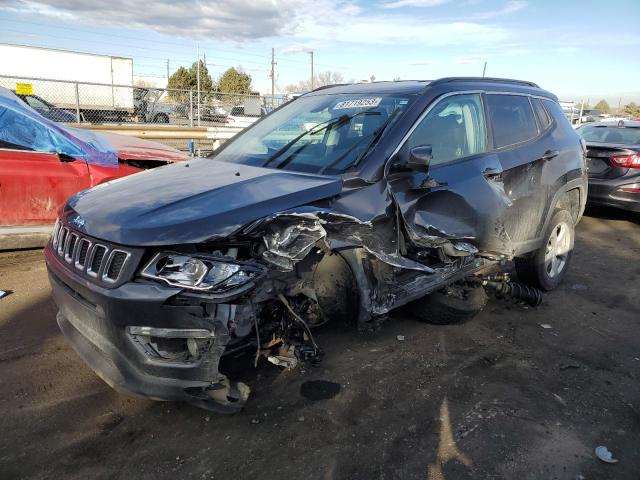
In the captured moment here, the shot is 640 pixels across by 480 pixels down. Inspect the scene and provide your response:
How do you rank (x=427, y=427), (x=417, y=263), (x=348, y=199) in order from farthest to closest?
(x=417, y=263) → (x=348, y=199) → (x=427, y=427)

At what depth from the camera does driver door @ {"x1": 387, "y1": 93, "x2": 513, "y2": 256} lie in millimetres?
3398

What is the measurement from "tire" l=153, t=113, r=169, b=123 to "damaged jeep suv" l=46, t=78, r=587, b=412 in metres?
17.0

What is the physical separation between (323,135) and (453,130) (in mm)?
1044

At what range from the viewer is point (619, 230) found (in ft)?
26.2

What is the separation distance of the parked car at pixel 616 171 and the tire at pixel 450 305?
5155 mm

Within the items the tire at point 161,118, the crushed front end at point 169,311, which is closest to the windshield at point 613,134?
the crushed front end at point 169,311

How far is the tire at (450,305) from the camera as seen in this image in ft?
13.0

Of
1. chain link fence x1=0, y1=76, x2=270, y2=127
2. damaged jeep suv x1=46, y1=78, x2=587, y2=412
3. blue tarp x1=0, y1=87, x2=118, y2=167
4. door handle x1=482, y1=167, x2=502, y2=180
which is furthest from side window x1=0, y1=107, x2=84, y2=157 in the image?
chain link fence x1=0, y1=76, x2=270, y2=127

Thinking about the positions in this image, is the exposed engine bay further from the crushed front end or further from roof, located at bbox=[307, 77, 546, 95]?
roof, located at bbox=[307, 77, 546, 95]

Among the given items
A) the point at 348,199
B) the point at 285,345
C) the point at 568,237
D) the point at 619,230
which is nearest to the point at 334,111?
the point at 348,199

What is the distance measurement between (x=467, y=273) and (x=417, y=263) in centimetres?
76

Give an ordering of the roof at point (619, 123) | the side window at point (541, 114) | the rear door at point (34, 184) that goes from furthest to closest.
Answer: the roof at point (619, 123) → the rear door at point (34, 184) → the side window at point (541, 114)

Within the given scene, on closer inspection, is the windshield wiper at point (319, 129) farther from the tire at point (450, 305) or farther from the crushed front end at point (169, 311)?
the tire at point (450, 305)

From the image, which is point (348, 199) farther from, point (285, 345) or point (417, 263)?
point (285, 345)
